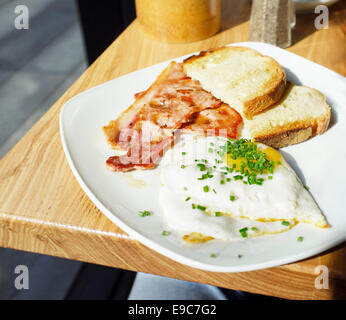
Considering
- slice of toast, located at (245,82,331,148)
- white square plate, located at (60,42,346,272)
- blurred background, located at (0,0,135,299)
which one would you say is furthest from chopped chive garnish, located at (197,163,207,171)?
blurred background, located at (0,0,135,299)

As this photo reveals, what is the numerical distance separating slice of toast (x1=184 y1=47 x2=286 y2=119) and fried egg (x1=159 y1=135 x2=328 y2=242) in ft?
0.72

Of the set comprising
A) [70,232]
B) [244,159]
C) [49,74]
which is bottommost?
[49,74]

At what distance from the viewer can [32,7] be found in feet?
14.0

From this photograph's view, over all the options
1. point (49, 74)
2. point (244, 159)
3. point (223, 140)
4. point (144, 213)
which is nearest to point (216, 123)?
point (223, 140)

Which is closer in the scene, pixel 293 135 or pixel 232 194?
pixel 232 194

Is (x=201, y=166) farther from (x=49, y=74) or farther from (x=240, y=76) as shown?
(x=49, y=74)

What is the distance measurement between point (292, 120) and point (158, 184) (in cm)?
48

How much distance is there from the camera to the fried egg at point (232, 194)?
0.88 m

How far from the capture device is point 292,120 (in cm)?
119

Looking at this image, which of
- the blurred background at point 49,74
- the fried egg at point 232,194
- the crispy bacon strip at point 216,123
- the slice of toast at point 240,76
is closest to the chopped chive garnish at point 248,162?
the fried egg at point 232,194

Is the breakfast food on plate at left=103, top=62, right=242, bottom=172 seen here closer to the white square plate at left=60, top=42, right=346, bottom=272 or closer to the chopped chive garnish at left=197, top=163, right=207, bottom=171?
the white square plate at left=60, top=42, right=346, bottom=272
